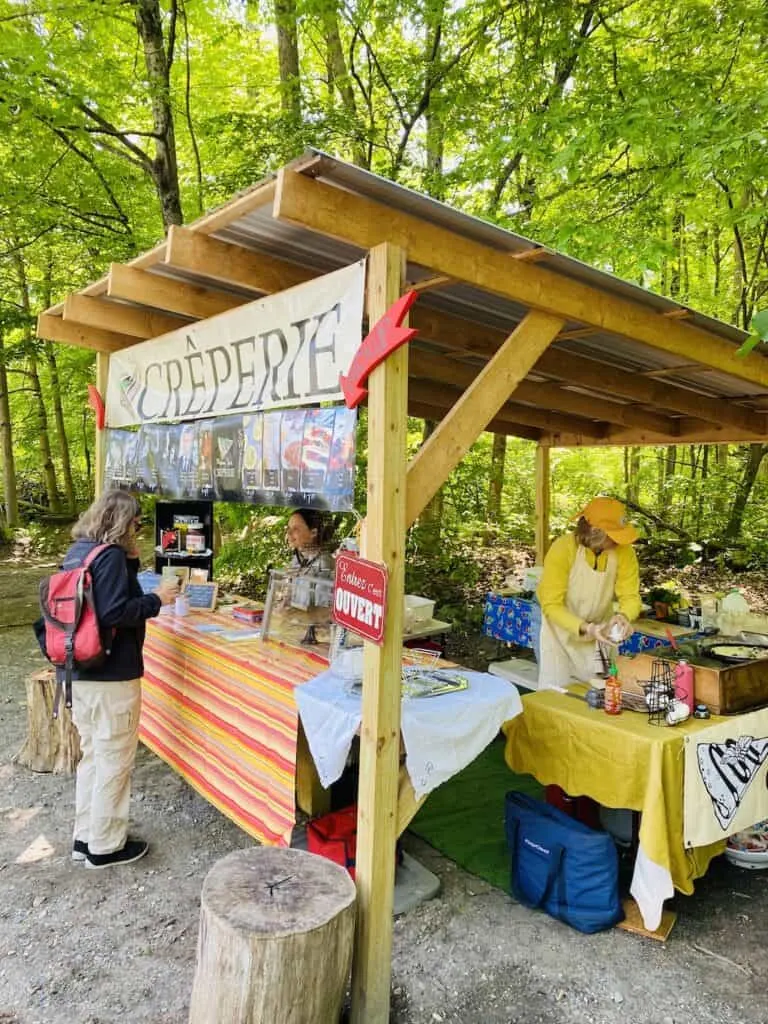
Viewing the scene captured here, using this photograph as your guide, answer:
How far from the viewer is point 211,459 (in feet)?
13.3

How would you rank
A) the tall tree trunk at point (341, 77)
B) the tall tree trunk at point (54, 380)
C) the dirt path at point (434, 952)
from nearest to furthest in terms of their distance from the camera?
1. the dirt path at point (434, 952)
2. the tall tree trunk at point (341, 77)
3. the tall tree trunk at point (54, 380)

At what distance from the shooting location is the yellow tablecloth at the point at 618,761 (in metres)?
2.79

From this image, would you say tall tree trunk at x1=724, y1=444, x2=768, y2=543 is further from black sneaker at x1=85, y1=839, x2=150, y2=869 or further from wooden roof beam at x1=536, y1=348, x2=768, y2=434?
black sneaker at x1=85, y1=839, x2=150, y2=869

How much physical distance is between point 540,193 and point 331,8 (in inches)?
137

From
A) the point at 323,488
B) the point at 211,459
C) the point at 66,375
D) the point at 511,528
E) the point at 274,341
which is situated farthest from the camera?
the point at 66,375

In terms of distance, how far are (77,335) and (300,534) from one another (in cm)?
230

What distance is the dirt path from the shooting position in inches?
101

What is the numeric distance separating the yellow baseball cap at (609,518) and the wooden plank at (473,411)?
1.66m

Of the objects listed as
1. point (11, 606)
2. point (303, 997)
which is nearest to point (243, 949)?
point (303, 997)

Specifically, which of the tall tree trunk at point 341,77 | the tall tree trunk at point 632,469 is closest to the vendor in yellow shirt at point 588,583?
the tall tree trunk at point 341,77

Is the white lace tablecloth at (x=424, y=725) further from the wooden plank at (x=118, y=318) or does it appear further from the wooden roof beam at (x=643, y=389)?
the wooden plank at (x=118, y=318)

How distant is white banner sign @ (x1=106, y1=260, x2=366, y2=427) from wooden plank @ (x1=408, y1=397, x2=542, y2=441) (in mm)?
2956

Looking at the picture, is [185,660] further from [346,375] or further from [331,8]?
[331,8]

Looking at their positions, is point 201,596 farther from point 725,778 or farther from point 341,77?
point 341,77
